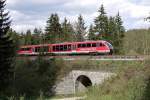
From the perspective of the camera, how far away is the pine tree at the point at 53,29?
3044 inches

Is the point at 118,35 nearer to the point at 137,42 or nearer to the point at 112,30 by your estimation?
the point at 112,30

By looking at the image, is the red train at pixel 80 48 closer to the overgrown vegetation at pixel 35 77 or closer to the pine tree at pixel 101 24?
the overgrown vegetation at pixel 35 77

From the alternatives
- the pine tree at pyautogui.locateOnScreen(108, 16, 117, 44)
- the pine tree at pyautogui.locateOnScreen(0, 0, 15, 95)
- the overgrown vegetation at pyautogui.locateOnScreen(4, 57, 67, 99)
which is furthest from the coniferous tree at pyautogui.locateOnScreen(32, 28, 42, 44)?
the pine tree at pyautogui.locateOnScreen(0, 0, 15, 95)

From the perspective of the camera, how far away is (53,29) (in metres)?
78.4

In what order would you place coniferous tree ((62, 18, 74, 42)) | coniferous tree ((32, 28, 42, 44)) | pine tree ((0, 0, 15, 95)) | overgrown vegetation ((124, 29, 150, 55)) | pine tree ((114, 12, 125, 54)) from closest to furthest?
pine tree ((0, 0, 15, 95)) → pine tree ((114, 12, 125, 54)) → overgrown vegetation ((124, 29, 150, 55)) → coniferous tree ((62, 18, 74, 42)) → coniferous tree ((32, 28, 42, 44))

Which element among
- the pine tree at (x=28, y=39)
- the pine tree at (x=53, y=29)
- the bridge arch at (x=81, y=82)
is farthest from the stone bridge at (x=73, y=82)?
the pine tree at (x=28, y=39)

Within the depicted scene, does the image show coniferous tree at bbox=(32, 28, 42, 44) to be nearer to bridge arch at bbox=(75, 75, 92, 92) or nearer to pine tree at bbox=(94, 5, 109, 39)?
pine tree at bbox=(94, 5, 109, 39)

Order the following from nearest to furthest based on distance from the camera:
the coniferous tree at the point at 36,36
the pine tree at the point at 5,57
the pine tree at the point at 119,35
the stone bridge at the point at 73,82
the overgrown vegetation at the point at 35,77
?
the pine tree at the point at 5,57 → the overgrown vegetation at the point at 35,77 → the stone bridge at the point at 73,82 → the pine tree at the point at 119,35 → the coniferous tree at the point at 36,36

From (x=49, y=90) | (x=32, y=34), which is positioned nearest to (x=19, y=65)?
(x=49, y=90)

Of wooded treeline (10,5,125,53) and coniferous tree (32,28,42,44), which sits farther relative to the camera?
coniferous tree (32,28,42,44)

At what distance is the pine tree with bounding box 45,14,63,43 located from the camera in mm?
77312

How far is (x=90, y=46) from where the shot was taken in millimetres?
46812

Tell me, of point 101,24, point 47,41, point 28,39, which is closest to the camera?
point 101,24

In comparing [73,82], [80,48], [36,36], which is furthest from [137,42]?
[73,82]
